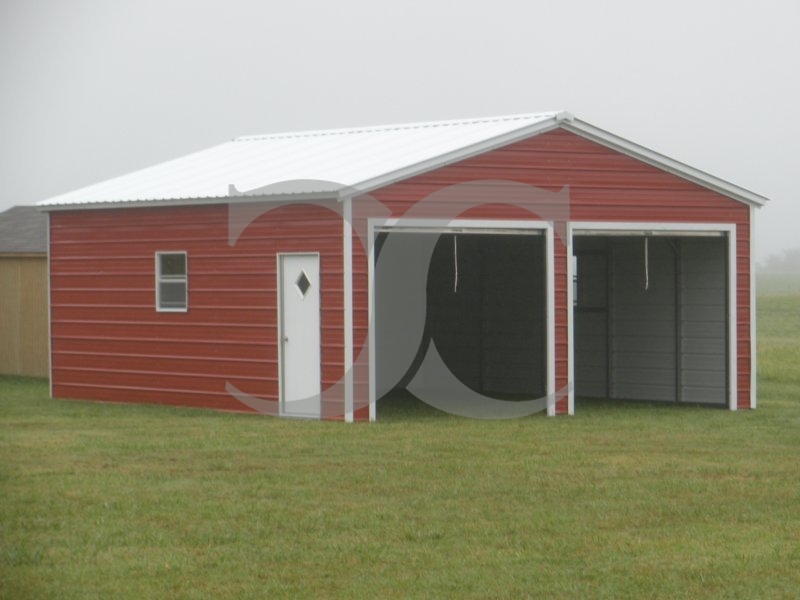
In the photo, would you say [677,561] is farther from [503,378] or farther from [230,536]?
[503,378]

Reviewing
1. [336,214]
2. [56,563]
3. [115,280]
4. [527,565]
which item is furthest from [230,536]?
[115,280]

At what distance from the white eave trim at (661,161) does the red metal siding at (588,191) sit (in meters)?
0.08

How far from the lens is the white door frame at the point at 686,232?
70.9 ft

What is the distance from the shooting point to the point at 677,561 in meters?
10.9

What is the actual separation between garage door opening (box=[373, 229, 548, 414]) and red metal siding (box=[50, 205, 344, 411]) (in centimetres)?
439

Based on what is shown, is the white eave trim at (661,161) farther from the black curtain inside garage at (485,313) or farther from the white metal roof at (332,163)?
the black curtain inside garage at (485,313)

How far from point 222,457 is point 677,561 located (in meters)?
6.60

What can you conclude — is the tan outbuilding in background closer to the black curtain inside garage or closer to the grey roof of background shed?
the grey roof of background shed

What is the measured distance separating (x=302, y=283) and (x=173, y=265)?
295cm

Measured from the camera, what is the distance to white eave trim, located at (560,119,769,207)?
2169 centimetres

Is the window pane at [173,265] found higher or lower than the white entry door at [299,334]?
higher

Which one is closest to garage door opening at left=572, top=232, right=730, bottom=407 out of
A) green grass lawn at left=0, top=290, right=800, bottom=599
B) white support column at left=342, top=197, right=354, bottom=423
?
green grass lawn at left=0, top=290, right=800, bottom=599

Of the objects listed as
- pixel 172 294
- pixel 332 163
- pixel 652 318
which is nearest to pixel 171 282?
pixel 172 294

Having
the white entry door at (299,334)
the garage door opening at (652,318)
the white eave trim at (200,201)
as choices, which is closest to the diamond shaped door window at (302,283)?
the white entry door at (299,334)
